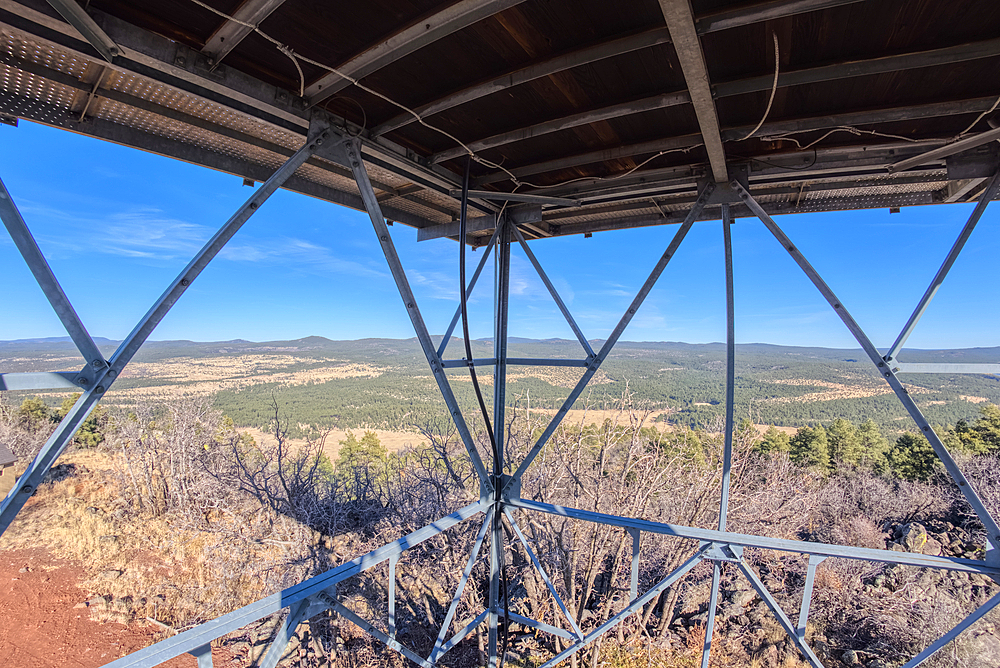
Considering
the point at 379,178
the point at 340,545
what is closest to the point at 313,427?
the point at 340,545

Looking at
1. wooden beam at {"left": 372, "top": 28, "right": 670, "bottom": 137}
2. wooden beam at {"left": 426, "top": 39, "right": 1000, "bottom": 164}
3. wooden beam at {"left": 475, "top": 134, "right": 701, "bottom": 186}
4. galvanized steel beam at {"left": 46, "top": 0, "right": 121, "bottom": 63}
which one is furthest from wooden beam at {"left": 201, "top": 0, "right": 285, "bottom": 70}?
wooden beam at {"left": 475, "top": 134, "right": 701, "bottom": 186}

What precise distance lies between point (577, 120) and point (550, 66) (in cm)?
41

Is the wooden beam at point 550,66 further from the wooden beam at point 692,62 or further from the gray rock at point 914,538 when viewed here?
the gray rock at point 914,538

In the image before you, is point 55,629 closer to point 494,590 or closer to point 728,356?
point 494,590

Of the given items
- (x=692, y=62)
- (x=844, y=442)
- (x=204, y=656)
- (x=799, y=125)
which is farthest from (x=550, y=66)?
(x=844, y=442)

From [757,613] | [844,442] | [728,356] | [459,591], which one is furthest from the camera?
[844,442]

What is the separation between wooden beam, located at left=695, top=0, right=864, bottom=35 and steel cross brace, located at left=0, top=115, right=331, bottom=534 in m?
1.90

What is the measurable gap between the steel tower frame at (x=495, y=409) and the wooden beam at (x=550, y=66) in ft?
1.83

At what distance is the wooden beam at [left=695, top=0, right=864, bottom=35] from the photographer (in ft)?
4.22

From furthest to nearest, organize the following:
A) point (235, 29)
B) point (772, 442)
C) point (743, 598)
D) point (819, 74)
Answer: point (772, 442), point (743, 598), point (819, 74), point (235, 29)

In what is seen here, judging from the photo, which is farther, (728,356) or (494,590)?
(494,590)

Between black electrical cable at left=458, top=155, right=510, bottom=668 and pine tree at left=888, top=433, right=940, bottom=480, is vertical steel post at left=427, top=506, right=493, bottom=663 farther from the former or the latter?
pine tree at left=888, top=433, right=940, bottom=480

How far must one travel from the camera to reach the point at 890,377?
2230 millimetres

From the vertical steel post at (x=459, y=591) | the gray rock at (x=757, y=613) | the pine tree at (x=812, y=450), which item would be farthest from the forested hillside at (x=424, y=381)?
the vertical steel post at (x=459, y=591)
